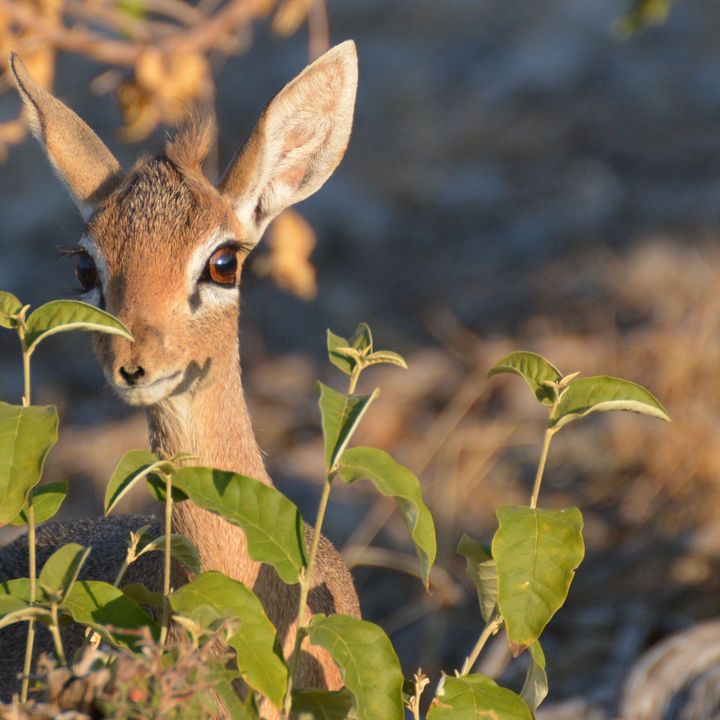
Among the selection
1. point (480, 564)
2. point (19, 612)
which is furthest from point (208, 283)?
point (19, 612)

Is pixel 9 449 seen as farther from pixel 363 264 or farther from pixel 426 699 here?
pixel 363 264

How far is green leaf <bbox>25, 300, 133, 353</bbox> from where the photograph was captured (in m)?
2.22

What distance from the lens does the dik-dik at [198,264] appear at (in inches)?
116

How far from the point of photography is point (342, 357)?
2.43 m

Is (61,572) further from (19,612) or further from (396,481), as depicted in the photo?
(396,481)

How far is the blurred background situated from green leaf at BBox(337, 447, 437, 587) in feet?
4.46

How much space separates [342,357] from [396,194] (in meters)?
7.82

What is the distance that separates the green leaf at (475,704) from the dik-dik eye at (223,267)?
3.90ft

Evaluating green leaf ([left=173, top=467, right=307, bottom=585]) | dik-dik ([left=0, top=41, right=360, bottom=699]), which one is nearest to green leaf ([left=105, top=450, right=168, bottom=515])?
green leaf ([left=173, top=467, right=307, bottom=585])

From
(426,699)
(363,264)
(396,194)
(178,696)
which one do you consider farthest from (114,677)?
(396,194)

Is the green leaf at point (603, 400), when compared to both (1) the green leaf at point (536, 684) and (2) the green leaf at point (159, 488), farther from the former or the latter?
(2) the green leaf at point (159, 488)

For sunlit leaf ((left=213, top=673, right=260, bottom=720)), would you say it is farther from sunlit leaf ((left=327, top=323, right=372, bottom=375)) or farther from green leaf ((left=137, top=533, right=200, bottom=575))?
sunlit leaf ((left=327, top=323, right=372, bottom=375))

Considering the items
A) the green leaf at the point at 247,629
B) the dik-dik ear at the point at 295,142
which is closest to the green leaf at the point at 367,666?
the green leaf at the point at 247,629

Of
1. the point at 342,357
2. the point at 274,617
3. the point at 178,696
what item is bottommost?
the point at 274,617
